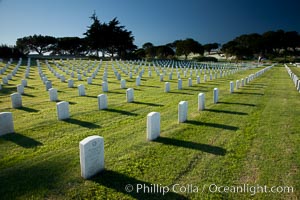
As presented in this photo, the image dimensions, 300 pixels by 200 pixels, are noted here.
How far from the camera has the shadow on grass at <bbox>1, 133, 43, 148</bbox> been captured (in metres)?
5.60

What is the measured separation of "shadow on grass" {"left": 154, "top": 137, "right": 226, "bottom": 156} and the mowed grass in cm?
2

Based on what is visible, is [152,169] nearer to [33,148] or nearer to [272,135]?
[33,148]

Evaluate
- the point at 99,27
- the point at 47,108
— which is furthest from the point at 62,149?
the point at 99,27

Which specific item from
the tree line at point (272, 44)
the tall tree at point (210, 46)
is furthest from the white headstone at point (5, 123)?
the tall tree at point (210, 46)

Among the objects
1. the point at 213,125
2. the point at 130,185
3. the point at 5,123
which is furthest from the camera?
the point at 213,125

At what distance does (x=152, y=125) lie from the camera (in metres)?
5.78

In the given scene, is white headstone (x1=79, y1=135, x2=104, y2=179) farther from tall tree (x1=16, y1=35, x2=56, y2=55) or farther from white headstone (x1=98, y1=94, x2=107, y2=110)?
tall tree (x1=16, y1=35, x2=56, y2=55)

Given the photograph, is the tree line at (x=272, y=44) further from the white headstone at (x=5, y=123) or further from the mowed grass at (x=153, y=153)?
the white headstone at (x=5, y=123)

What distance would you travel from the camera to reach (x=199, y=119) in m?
7.78

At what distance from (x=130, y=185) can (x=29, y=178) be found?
6.04ft

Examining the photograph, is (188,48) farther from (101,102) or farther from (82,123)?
(82,123)

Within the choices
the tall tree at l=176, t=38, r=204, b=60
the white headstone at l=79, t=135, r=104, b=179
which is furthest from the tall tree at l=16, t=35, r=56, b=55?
the white headstone at l=79, t=135, r=104, b=179

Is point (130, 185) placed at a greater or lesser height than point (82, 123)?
lesser

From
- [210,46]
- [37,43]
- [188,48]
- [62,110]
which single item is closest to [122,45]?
[188,48]
